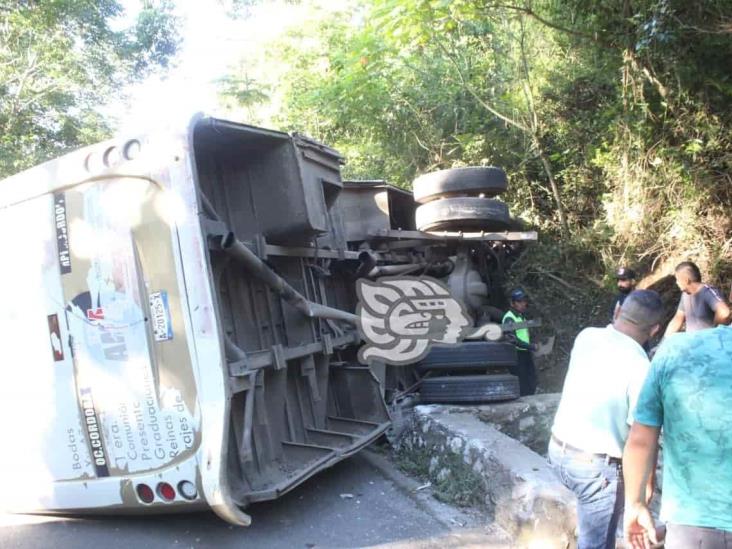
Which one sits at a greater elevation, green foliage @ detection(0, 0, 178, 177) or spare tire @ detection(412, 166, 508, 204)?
green foliage @ detection(0, 0, 178, 177)

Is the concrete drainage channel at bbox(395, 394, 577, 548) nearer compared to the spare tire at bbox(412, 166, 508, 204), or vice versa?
the concrete drainage channel at bbox(395, 394, 577, 548)

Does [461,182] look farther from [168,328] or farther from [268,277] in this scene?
[168,328]

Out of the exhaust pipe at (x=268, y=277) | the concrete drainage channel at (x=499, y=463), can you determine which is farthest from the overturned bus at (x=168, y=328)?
the concrete drainage channel at (x=499, y=463)

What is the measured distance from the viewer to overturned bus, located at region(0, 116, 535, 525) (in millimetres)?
3229

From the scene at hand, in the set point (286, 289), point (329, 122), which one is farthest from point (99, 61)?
point (286, 289)

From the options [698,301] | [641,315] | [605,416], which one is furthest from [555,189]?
[605,416]

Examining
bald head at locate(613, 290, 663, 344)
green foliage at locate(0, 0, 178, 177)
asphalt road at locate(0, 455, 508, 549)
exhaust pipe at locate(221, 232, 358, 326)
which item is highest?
green foliage at locate(0, 0, 178, 177)

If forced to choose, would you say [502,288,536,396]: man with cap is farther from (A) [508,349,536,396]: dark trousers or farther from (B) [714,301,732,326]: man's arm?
(B) [714,301,732,326]: man's arm

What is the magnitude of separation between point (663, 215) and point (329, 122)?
254 inches

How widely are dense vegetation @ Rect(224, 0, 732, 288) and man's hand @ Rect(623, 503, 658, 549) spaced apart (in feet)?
13.4

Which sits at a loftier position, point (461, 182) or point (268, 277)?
point (461, 182)

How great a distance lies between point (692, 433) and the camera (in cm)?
174

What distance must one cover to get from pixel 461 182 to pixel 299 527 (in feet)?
12.3

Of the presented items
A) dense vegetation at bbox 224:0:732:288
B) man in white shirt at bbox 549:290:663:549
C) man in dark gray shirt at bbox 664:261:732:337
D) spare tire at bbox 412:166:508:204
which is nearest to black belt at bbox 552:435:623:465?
man in white shirt at bbox 549:290:663:549
